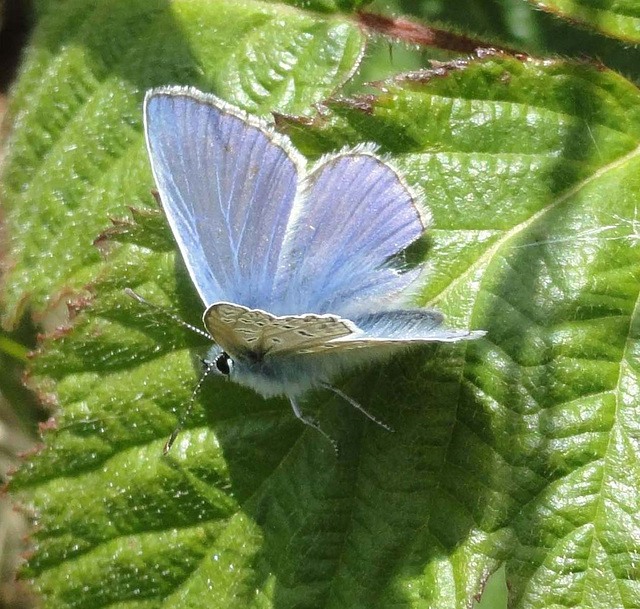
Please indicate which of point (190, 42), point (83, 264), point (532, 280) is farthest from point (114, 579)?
point (190, 42)

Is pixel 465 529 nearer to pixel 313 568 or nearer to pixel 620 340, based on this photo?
pixel 313 568

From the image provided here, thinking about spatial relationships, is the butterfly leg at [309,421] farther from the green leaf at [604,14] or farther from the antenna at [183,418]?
the green leaf at [604,14]

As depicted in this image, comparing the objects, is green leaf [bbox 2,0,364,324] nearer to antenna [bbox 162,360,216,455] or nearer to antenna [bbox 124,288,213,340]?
antenna [bbox 124,288,213,340]

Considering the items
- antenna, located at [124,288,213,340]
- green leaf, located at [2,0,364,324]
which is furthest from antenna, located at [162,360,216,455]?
green leaf, located at [2,0,364,324]

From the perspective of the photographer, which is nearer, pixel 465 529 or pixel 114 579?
pixel 465 529

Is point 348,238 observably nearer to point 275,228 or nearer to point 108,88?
point 275,228

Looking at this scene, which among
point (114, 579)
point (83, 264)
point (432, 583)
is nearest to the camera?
point (432, 583)
